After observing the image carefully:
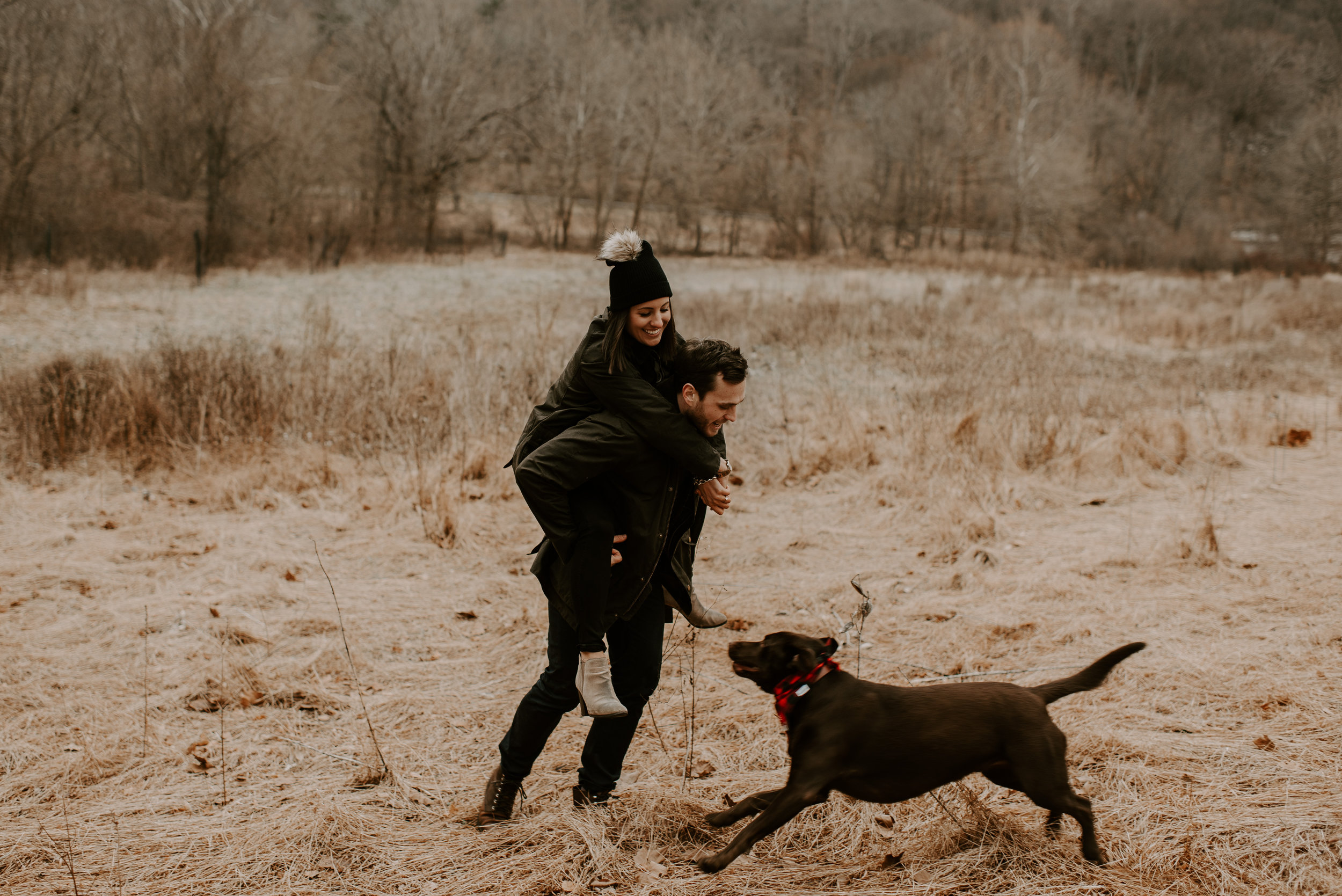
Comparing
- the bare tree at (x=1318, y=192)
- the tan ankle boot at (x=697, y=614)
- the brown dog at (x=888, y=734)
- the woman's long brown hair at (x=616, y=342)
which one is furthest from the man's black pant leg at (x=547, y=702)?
the bare tree at (x=1318, y=192)

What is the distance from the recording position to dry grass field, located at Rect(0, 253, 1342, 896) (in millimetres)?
2893

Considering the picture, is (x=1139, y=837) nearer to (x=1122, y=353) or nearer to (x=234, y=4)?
(x=1122, y=353)

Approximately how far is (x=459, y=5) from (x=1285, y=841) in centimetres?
3821

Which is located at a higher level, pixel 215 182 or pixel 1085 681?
pixel 215 182

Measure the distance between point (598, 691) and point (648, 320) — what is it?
1120 millimetres

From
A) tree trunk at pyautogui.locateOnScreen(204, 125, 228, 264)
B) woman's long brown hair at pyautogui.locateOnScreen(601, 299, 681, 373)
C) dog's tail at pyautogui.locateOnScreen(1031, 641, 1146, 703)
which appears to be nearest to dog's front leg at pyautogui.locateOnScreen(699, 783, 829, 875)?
dog's tail at pyautogui.locateOnScreen(1031, 641, 1146, 703)

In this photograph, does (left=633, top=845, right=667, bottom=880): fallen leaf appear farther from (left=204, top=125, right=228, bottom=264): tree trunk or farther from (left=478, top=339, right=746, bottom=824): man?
(left=204, top=125, right=228, bottom=264): tree trunk

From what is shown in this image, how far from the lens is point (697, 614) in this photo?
9.74 ft

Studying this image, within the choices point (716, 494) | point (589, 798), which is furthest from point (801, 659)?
point (589, 798)

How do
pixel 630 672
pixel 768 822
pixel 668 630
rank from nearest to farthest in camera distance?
pixel 768 822, pixel 630 672, pixel 668 630

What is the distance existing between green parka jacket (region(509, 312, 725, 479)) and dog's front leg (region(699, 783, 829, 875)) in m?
0.93

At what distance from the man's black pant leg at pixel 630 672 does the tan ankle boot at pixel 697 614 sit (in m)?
0.05

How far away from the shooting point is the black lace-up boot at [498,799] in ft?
9.80

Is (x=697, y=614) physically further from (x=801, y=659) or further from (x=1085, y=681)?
(x=1085, y=681)
